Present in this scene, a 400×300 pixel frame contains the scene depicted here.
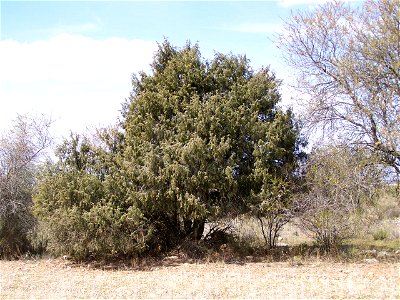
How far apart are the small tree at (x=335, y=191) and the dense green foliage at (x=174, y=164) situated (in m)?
1.25

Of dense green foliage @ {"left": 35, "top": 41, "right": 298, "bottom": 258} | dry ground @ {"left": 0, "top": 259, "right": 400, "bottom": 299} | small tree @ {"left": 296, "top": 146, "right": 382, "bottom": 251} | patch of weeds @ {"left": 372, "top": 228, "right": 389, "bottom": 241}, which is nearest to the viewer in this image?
dry ground @ {"left": 0, "top": 259, "right": 400, "bottom": 299}

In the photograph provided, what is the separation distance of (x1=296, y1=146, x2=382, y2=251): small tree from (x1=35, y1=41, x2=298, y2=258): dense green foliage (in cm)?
125

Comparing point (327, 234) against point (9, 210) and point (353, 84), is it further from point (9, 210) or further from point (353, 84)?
point (9, 210)

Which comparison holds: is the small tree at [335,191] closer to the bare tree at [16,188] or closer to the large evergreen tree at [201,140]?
the large evergreen tree at [201,140]

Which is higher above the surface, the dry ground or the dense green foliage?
the dense green foliage

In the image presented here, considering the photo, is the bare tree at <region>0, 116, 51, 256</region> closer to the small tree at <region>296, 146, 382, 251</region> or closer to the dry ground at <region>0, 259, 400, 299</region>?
the dry ground at <region>0, 259, 400, 299</region>

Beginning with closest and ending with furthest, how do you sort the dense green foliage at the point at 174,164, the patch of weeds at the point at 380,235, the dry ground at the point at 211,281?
1. the dry ground at the point at 211,281
2. the dense green foliage at the point at 174,164
3. the patch of weeds at the point at 380,235

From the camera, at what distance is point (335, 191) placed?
13.6 meters

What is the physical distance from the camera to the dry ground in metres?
9.67

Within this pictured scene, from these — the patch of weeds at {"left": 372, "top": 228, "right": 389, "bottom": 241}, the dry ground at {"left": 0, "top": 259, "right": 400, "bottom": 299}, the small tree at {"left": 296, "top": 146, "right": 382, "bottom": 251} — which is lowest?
the dry ground at {"left": 0, "top": 259, "right": 400, "bottom": 299}

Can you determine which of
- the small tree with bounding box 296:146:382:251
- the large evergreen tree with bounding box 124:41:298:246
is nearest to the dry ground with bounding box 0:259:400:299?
the small tree with bounding box 296:146:382:251

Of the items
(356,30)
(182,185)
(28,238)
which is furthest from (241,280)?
(28,238)

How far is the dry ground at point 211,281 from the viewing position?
31.7 feet

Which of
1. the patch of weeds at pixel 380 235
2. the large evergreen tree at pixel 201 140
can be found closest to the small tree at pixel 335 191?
the large evergreen tree at pixel 201 140
